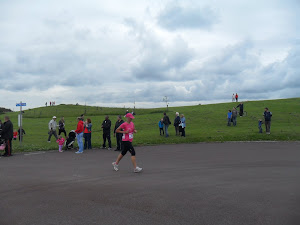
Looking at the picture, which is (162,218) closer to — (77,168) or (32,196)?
(32,196)

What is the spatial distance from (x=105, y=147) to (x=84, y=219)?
44.5ft

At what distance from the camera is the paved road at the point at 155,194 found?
5.54 meters

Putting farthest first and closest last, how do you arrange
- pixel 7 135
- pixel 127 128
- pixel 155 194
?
1. pixel 7 135
2. pixel 127 128
3. pixel 155 194

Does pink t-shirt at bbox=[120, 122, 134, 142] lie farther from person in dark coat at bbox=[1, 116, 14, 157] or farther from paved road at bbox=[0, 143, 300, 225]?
person in dark coat at bbox=[1, 116, 14, 157]

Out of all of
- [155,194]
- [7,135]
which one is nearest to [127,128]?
[155,194]

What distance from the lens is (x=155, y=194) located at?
280 inches

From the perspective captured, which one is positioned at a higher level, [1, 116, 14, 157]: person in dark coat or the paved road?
[1, 116, 14, 157]: person in dark coat

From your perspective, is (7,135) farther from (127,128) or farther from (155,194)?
(155,194)

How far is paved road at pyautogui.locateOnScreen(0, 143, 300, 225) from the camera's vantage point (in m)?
5.54

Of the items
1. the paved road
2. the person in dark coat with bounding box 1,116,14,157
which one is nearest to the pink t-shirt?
the paved road

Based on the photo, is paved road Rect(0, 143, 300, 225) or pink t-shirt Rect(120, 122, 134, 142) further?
pink t-shirt Rect(120, 122, 134, 142)

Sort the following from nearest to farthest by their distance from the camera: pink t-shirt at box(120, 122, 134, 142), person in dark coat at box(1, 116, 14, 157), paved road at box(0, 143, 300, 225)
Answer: paved road at box(0, 143, 300, 225) → pink t-shirt at box(120, 122, 134, 142) → person in dark coat at box(1, 116, 14, 157)

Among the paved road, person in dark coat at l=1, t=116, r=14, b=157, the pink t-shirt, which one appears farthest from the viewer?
person in dark coat at l=1, t=116, r=14, b=157

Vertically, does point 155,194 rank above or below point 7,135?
below
